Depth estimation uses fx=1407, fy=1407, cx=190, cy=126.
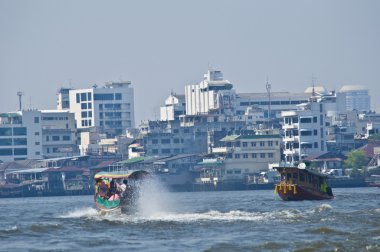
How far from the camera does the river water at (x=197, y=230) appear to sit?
6022 cm

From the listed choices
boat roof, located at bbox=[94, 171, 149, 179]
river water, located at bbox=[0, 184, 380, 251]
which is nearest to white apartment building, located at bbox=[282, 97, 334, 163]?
river water, located at bbox=[0, 184, 380, 251]

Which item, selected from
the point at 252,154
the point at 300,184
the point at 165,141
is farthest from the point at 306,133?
the point at 300,184

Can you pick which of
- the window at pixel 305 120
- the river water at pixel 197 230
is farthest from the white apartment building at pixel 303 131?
the river water at pixel 197 230

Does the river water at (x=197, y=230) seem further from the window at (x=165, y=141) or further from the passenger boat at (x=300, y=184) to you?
the window at (x=165, y=141)

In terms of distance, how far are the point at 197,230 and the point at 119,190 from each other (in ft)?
46.0

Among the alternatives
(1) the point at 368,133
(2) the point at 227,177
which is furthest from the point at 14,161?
(1) the point at 368,133

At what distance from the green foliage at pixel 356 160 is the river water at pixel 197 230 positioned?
81176 mm

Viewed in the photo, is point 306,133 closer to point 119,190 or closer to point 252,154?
point 252,154

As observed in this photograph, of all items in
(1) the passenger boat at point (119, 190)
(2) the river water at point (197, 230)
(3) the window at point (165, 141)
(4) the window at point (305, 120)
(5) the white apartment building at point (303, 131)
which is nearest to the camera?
(2) the river water at point (197, 230)

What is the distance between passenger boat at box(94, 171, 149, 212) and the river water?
721 millimetres

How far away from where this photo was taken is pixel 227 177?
174m

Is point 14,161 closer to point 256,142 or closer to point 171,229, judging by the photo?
point 256,142

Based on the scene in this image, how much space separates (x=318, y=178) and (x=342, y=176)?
210 feet

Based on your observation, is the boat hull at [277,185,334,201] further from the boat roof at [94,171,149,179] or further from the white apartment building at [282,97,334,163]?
the white apartment building at [282,97,334,163]
